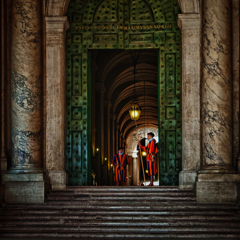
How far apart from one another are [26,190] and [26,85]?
2475mm

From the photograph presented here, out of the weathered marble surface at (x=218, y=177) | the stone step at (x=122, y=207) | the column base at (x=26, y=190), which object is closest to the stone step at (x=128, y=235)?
the stone step at (x=122, y=207)

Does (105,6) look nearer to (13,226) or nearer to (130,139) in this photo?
(13,226)

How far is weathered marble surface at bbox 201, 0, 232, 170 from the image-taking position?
922 cm

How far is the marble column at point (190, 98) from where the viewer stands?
9.51m

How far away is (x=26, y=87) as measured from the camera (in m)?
9.39

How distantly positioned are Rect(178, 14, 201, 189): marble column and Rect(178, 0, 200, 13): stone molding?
131mm

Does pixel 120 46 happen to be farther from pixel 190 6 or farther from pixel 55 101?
pixel 55 101

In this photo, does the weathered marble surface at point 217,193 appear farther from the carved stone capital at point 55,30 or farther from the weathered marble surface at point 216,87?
the carved stone capital at point 55,30

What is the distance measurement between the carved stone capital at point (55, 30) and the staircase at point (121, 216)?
12.3ft

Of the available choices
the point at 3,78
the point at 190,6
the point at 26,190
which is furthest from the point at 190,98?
the point at 3,78

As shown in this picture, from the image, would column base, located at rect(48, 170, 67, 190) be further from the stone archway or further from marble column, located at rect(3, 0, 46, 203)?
marble column, located at rect(3, 0, 46, 203)

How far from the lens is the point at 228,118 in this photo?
30.4 feet

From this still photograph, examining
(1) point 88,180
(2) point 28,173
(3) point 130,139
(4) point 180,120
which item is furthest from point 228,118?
(3) point 130,139

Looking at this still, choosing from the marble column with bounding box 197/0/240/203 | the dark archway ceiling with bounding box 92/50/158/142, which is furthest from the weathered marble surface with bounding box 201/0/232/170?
the dark archway ceiling with bounding box 92/50/158/142
